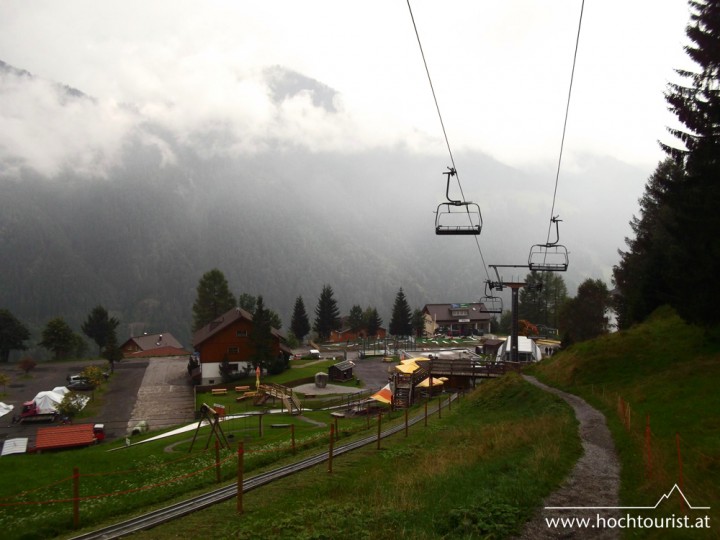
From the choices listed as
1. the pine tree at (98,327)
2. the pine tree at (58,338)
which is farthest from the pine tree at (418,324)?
the pine tree at (58,338)

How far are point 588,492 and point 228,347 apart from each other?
62840 millimetres

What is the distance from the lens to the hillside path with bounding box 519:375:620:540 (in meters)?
9.00

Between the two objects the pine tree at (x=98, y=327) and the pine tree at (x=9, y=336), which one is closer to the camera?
the pine tree at (x=9, y=336)

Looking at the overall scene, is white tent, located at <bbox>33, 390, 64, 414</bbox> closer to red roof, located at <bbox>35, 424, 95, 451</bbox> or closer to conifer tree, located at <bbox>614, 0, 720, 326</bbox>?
red roof, located at <bbox>35, 424, 95, 451</bbox>

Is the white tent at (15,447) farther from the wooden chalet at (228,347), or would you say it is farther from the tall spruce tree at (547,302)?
the tall spruce tree at (547,302)

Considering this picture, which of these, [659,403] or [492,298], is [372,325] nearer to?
[492,298]

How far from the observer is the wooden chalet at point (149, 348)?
97912mm

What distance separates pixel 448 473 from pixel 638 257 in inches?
1939

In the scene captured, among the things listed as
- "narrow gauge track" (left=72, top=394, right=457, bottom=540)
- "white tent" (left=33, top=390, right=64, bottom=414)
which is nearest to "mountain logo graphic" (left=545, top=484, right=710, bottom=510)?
"narrow gauge track" (left=72, top=394, right=457, bottom=540)

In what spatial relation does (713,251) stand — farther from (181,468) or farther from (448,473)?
(181,468)

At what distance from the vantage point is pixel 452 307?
145125 millimetres

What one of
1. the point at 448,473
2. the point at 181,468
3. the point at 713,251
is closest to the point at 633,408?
the point at 713,251

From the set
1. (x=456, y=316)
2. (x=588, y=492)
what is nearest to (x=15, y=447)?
(x=588, y=492)

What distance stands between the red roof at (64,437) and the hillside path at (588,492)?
34.4 meters
